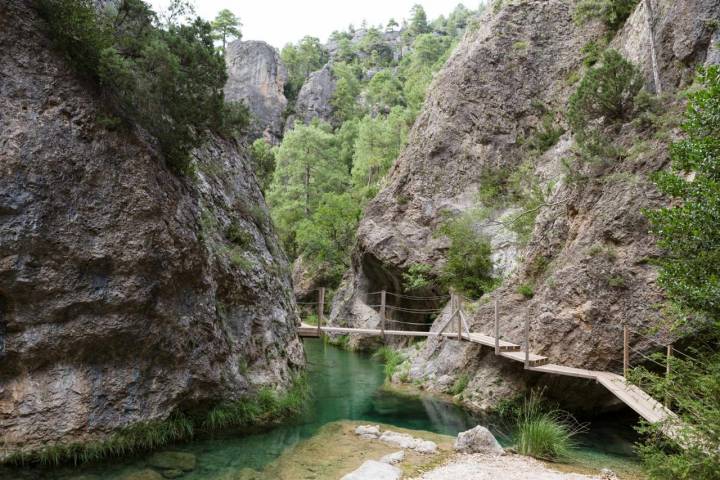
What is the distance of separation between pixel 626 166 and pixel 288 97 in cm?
5101

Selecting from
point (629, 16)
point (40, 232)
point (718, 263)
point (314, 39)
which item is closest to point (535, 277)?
point (718, 263)

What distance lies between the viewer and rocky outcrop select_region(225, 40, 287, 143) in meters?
51.5

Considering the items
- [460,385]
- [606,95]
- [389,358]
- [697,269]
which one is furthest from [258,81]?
[697,269]

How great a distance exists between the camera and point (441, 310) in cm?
1816

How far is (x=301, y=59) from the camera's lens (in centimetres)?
6612

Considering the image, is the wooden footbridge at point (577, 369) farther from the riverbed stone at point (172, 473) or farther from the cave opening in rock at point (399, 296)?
the riverbed stone at point (172, 473)

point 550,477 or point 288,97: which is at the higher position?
point 288,97

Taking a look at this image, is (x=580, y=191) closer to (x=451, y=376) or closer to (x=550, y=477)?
(x=451, y=376)

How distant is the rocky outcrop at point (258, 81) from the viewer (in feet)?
169

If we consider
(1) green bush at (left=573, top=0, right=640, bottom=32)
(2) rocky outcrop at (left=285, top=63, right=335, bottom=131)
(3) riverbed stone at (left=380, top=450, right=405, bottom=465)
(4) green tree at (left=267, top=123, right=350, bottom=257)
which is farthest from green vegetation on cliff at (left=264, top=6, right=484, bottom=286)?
(3) riverbed stone at (left=380, top=450, right=405, bottom=465)

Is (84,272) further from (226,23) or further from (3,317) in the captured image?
(226,23)

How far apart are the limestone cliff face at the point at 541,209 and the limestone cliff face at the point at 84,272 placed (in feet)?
24.5

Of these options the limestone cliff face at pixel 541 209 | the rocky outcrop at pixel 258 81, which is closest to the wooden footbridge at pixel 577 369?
the limestone cliff face at pixel 541 209

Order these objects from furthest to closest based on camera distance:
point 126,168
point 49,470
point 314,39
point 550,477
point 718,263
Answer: point 314,39 < point 126,168 < point 49,470 < point 550,477 < point 718,263
